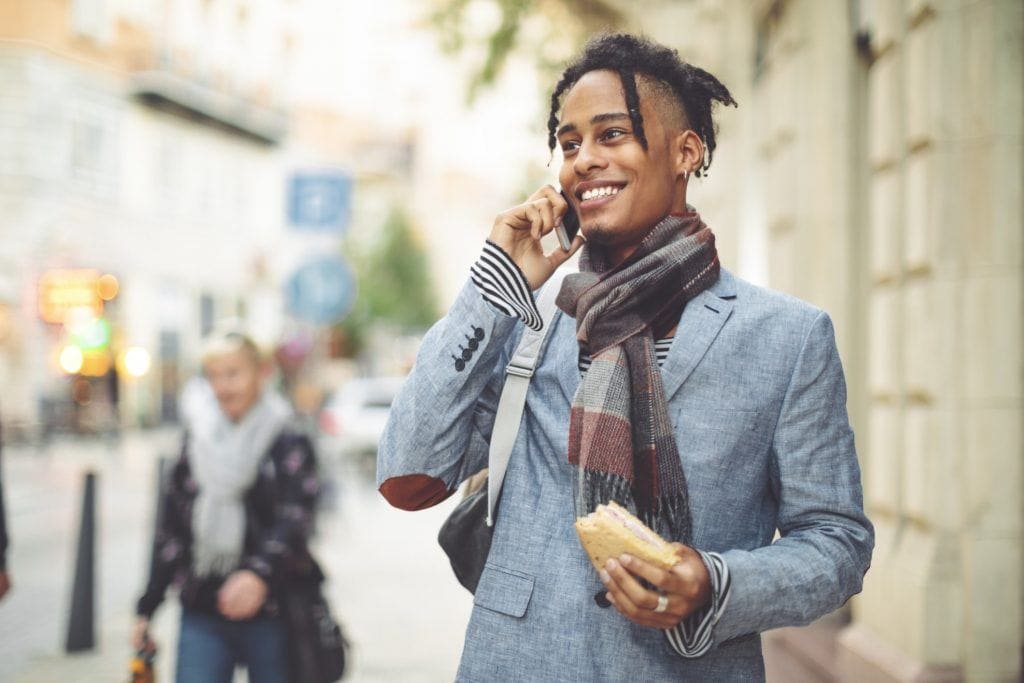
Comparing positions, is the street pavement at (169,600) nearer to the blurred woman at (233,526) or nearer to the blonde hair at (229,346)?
the blurred woman at (233,526)

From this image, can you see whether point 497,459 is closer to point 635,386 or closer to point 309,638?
point 635,386

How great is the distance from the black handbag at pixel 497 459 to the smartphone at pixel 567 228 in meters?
0.08

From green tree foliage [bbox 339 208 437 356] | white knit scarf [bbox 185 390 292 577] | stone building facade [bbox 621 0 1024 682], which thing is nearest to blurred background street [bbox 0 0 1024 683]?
stone building facade [bbox 621 0 1024 682]

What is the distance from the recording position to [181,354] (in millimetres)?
32438

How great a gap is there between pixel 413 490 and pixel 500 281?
41 cm

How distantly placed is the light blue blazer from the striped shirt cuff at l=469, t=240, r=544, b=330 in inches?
1.0

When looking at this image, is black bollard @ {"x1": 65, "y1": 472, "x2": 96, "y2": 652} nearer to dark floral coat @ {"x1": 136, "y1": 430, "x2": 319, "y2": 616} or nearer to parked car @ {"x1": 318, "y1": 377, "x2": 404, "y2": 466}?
A: dark floral coat @ {"x1": 136, "y1": 430, "x2": 319, "y2": 616}

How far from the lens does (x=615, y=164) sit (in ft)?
6.25

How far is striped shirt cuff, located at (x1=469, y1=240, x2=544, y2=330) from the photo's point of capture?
1877 mm

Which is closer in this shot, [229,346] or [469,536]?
[469,536]

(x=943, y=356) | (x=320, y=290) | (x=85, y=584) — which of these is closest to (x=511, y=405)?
(x=943, y=356)

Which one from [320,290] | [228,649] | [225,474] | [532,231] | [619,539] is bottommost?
[228,649]

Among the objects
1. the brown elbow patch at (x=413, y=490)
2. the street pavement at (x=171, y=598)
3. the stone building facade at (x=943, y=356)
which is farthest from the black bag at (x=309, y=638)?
the stone building facade at (x=943, y=356)

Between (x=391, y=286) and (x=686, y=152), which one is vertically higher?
(x=391, y=286)
